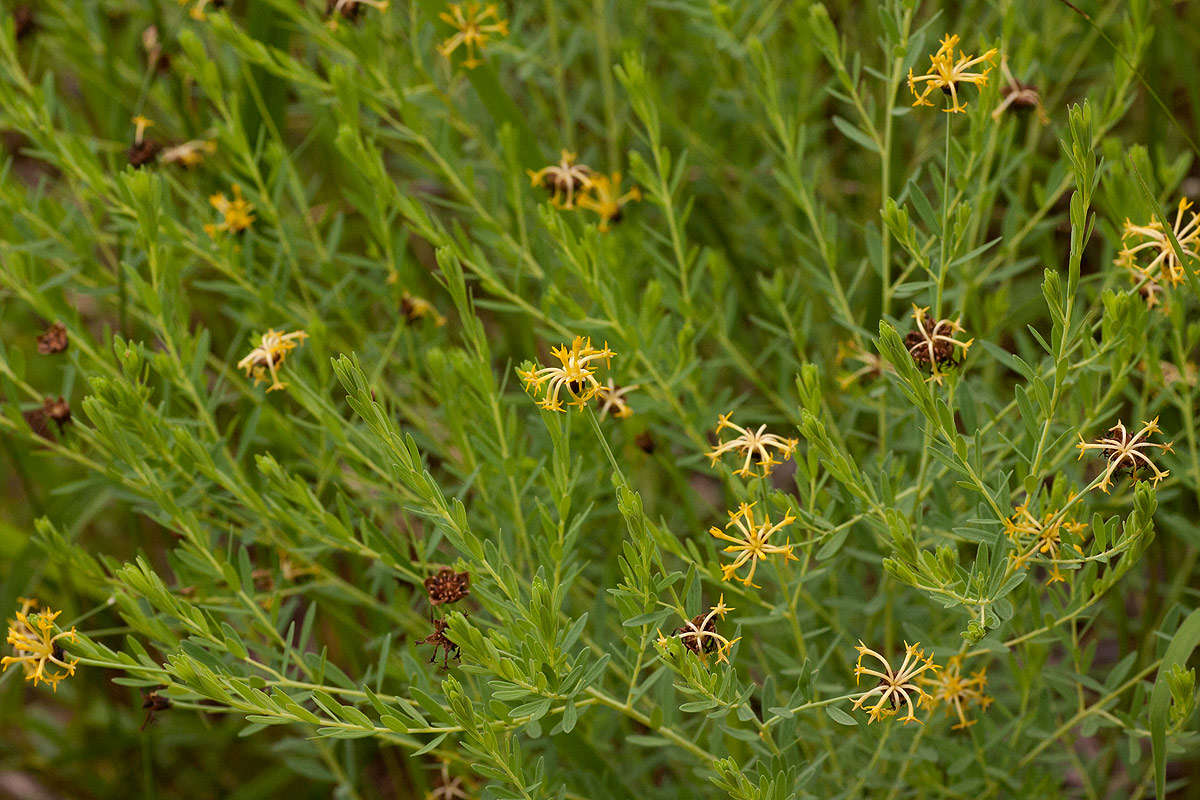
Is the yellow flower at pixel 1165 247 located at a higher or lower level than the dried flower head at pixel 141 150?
higher

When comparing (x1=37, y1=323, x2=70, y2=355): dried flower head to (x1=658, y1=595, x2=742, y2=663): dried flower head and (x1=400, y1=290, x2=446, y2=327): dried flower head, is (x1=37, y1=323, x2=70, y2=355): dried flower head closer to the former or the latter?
(x1=400, y1=290, x2=446, y2=327): dried flower head

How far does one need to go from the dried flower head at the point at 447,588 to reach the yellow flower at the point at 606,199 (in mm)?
663

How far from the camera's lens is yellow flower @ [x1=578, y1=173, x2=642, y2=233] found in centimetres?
185

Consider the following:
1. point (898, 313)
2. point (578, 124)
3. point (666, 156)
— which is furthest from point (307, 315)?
point (578, 124)

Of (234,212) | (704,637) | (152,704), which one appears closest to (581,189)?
(234,212)

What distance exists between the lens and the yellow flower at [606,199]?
73.0 inches

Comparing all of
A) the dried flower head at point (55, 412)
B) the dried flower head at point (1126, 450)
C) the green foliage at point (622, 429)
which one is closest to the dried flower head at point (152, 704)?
the green foliage at point (622, 429)

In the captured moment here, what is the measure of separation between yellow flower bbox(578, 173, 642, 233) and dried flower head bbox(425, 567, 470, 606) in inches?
26.1

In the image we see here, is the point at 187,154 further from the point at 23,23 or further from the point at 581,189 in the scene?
the point at 581,189

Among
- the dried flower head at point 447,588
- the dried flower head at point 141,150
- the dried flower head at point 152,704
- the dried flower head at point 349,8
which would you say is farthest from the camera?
the dried flower head at point 141,150

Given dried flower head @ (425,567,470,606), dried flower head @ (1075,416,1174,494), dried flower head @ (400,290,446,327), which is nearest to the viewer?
dried flower head @ (1075,416,1174,494)

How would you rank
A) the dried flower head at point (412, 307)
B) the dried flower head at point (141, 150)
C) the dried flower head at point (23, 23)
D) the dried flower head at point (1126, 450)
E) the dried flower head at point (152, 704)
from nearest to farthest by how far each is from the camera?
the dried flower head at point (1126, 450) → the dried flower head at point (152, 704) → the dried flower head at point (412, 307) → the dried flower head at point (141, 150) → the dried flower head at point (23, 23)

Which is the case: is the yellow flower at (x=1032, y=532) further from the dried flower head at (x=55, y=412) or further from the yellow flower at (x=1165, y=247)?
the dried flower head at (x=55, y=412)

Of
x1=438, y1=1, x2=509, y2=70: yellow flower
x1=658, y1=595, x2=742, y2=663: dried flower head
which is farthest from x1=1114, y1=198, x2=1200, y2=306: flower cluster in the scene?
x1=438, y1=1, x2=509, y2=70: yellow flower
